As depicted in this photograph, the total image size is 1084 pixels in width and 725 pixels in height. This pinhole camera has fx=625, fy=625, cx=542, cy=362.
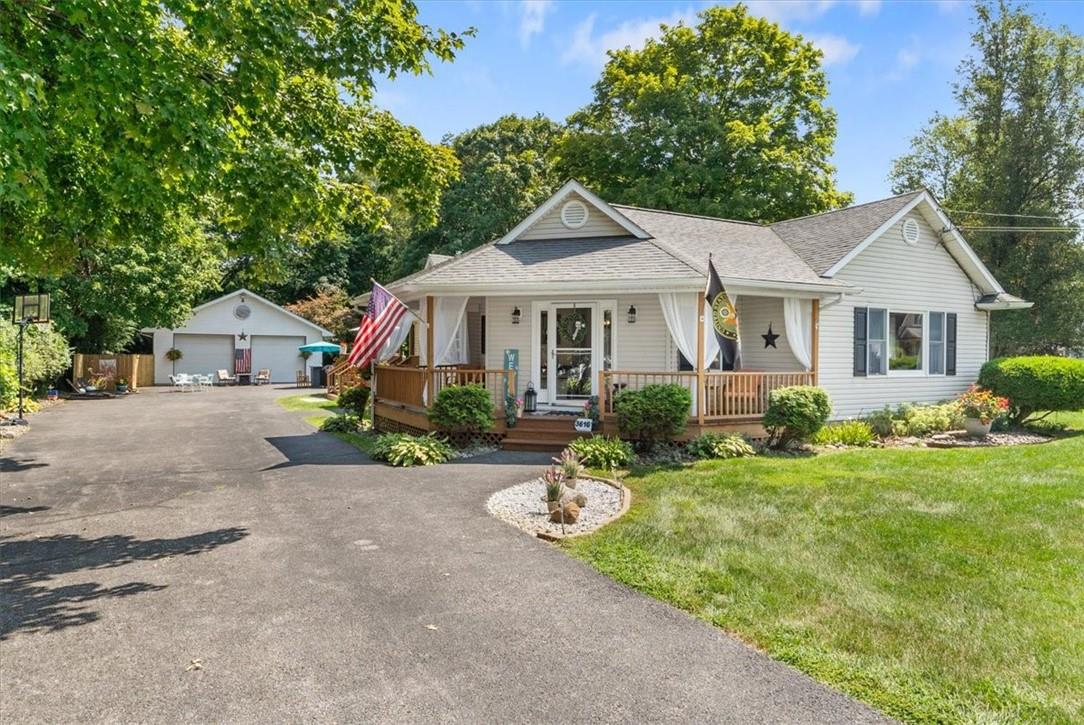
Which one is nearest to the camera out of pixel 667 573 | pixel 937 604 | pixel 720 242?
pixel 937 604

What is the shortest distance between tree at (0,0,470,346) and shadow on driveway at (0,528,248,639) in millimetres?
3088

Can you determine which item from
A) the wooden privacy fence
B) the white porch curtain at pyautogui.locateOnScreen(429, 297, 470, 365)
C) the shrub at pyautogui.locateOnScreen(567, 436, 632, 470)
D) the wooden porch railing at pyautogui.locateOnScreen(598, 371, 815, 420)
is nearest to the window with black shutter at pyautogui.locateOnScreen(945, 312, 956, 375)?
the wooden porch railing at pyautogui.locateOnScreen(598, 371, 815, 420)

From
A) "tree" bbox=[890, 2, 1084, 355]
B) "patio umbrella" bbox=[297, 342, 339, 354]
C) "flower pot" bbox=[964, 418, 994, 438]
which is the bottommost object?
"flower pot" bbox=[964, 418, 994, 438]

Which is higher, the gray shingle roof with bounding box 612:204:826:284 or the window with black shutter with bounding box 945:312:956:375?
the gray shingle roof with bounding box 612:204:826:284

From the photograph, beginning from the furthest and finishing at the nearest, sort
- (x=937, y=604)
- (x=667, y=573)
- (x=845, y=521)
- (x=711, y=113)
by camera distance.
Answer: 1. (x=711, y=113)
2. (x=845, y=521)
3. (x=667, y=573)
4. (x=937, y=604)

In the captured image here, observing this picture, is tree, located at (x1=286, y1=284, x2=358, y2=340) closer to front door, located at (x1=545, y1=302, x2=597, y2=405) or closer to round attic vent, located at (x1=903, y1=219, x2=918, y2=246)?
front door, located at (x1=545, y1=302, x2=597, y2=405)

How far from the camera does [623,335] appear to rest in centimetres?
1291

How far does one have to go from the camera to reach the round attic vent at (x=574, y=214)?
14.3m

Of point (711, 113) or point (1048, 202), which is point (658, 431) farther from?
point (1048, 202)

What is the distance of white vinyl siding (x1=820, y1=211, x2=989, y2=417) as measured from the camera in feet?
45.6

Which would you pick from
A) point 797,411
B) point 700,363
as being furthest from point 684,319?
point 797,411

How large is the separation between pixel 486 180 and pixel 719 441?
903 inches

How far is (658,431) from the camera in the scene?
35.6ft

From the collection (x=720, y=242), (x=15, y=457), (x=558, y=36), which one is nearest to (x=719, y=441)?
(x=720, y=242)
